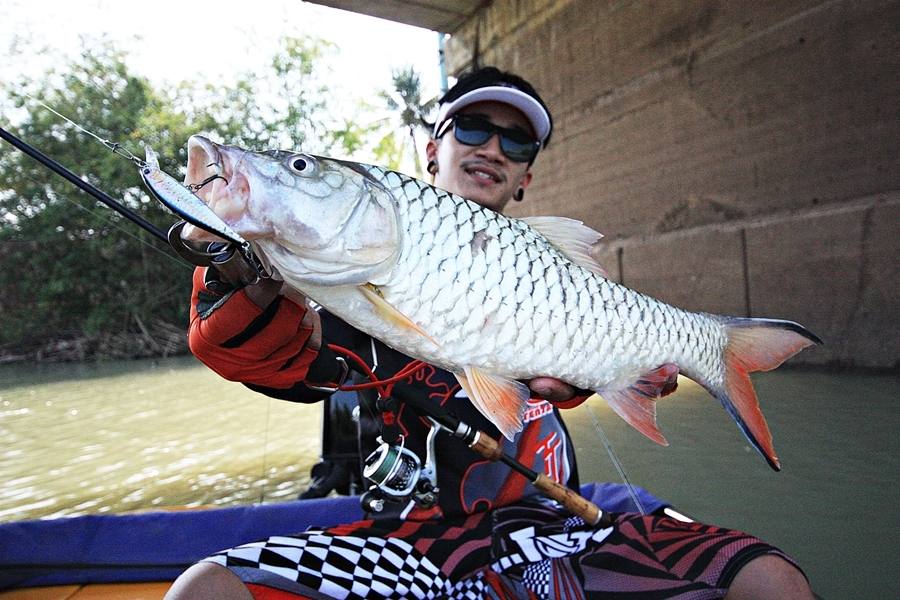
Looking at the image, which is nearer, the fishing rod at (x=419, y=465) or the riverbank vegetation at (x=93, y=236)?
the fishing rod at (x=419, y=465)

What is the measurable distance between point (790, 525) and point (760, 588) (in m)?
1.43

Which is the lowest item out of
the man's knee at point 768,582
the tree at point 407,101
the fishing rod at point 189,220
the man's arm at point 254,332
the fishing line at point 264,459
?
the fishing line at point 264,459

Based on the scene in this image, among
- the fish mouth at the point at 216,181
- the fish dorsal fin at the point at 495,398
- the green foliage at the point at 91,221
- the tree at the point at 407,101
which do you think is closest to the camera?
the fish mouth at the point at 216,181

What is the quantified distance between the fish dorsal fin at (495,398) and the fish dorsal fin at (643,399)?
324mm

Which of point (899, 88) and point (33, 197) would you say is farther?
point (33, 197)

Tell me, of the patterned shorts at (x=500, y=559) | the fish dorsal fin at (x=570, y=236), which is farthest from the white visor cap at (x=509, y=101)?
the patterned shorts at (x=500, y=559)

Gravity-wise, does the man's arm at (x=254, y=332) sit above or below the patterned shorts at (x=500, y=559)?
above

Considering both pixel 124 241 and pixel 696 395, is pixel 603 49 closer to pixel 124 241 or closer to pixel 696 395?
pixel 696 395

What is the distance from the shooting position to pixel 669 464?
340cm

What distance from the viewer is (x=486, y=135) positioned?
214cm

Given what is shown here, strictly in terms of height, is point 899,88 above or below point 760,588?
above

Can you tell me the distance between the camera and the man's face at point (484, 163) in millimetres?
2152

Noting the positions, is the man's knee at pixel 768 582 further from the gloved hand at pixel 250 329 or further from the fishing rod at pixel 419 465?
the gloved hand at pixel 250 329

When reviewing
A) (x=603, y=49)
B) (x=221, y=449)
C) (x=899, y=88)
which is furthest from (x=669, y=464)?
(x=603, y=49)
